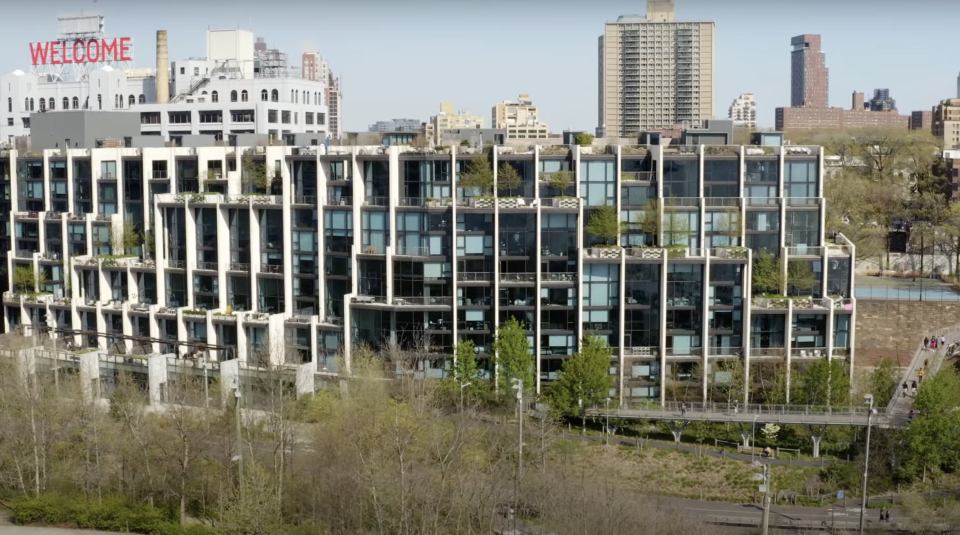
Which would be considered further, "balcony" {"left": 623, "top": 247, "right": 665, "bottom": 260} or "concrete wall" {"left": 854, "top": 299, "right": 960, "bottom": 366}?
"concrete wall" {"left": 854, "top": 299, "right": 960, "bottom": 366}

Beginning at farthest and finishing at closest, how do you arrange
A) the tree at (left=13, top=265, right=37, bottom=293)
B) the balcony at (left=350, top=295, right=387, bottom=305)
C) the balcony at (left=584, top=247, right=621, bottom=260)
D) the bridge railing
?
1. the tree at (left=13, top=265, right=37, bottom=293)
2. the balcony at (left=350, top=295, right=387, bottom=305)
3. the balcony at (left=584, top=247, right=621, bottom=260)
4. the bridge railing

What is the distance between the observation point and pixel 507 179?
69.2 meters

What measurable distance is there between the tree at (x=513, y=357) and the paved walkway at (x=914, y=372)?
1842 centimetres

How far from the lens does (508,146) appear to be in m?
70.6

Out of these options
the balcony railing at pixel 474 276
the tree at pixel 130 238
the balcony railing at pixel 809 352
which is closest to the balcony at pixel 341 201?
the balcony railing at pixel 474 276

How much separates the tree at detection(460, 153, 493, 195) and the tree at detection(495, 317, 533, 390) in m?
8.34

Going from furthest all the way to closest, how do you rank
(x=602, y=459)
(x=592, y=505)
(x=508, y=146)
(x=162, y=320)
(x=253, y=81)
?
(x=253, y=81) → (x=162, y=320) → (x=508, y=146) → (x=602, y=459) → (x=592, y=505)

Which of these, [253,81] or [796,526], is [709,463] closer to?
[796,526]

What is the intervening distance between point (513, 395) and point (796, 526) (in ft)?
58.9

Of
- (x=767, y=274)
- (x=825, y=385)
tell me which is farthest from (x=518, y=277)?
(x=825, y=385)

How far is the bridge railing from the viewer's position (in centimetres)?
6288

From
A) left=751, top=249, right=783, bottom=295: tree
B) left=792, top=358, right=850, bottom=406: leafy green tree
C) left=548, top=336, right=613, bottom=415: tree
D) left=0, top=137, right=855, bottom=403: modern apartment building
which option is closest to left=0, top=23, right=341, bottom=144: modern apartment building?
left=0, top=137, right=855, bottom=403: modern apartment building

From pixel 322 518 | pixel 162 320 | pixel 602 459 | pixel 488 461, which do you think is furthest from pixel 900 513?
pixel 162 320

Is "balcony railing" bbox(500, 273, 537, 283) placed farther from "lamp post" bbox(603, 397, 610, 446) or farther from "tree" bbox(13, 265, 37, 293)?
"tree" bbox(13, 265, 37, 293)
